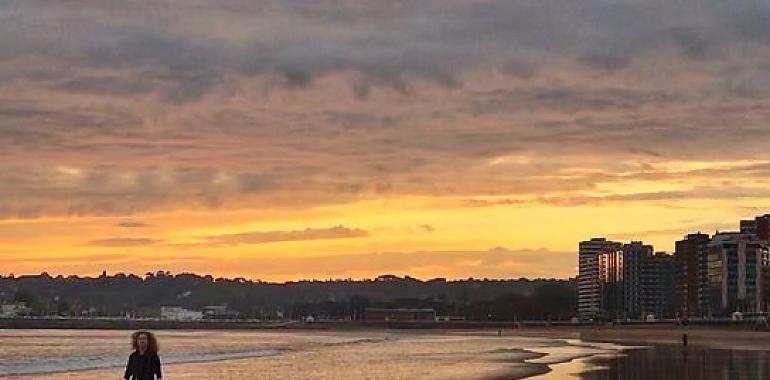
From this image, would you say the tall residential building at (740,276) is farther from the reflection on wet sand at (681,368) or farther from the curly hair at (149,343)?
the curly hair at (149,343)

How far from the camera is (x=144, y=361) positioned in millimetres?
16297

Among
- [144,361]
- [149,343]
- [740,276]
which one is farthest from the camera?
[740,276]

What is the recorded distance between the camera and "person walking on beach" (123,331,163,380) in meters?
16.2

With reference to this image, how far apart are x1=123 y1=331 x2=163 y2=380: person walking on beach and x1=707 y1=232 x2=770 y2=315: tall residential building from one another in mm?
169743

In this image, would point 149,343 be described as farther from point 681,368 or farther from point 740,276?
point 740,276

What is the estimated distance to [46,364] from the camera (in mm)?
57406

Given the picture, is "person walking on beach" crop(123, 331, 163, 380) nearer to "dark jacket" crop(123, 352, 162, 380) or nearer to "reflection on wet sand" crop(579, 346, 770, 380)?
"dark jacket" crop(123, 352, 162, 380)

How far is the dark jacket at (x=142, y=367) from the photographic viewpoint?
16281mm

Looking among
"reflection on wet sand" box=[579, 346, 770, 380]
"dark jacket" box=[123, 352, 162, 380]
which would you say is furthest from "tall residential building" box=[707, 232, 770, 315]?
"dark jacket" box=[123, 352, 162, 380]

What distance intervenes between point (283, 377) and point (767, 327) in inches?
3686

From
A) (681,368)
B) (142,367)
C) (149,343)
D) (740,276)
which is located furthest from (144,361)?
(740,276)

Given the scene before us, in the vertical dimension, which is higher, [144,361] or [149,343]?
[149,343]

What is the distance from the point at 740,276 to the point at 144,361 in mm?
181038

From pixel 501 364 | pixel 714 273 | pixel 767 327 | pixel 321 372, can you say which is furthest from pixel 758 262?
pixel 321 372
